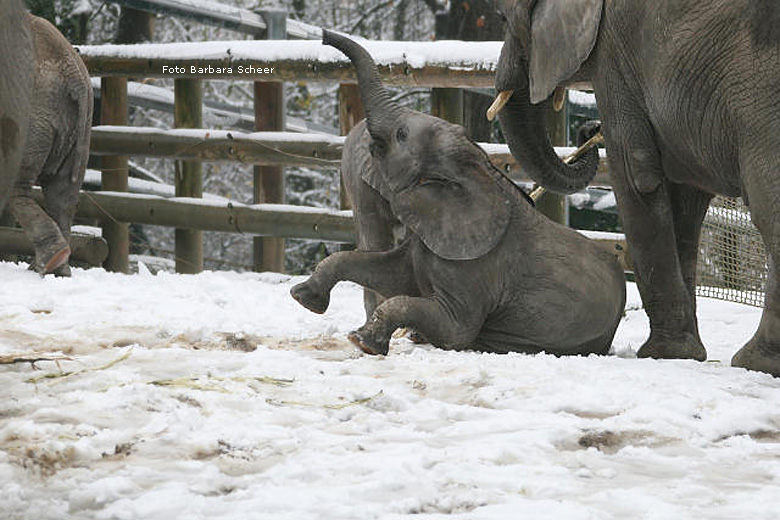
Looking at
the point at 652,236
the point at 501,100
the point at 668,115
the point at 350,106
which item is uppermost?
the point at 350,106

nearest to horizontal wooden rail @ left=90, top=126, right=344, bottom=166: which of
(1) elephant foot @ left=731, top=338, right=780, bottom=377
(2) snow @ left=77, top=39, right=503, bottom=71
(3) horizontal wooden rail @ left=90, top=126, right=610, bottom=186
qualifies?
(3) horizontal wooden rail @ left=90, top=126, right=610, bottom=186

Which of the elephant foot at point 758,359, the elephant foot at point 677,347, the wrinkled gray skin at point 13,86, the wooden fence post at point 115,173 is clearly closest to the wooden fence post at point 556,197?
the elephant foot at point 677,347

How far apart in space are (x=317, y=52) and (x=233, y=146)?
1.16 m

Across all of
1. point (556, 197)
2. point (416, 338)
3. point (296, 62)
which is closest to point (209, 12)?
point (296, 62)

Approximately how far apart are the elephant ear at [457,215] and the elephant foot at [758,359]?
46.8 inches

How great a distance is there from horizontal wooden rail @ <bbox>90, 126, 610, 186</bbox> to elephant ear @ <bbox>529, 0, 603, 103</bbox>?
8.50 feet

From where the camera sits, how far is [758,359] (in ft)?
16.4

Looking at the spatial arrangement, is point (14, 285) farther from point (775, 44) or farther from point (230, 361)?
point (775, 44)

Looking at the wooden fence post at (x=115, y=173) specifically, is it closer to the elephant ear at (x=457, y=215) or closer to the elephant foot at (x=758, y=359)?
the elephant ear at (x=457, y=215)

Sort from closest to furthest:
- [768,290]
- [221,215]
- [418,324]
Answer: [768,290], [418,324], [221,215]

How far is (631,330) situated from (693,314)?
1.21 metres

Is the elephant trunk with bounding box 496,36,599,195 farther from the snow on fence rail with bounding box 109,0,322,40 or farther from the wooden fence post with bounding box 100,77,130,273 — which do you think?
the snow on fence rail with bounding box 109,0,322,40

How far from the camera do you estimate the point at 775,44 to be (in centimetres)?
462

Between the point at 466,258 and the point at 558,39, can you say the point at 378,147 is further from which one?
the point at 558,39
